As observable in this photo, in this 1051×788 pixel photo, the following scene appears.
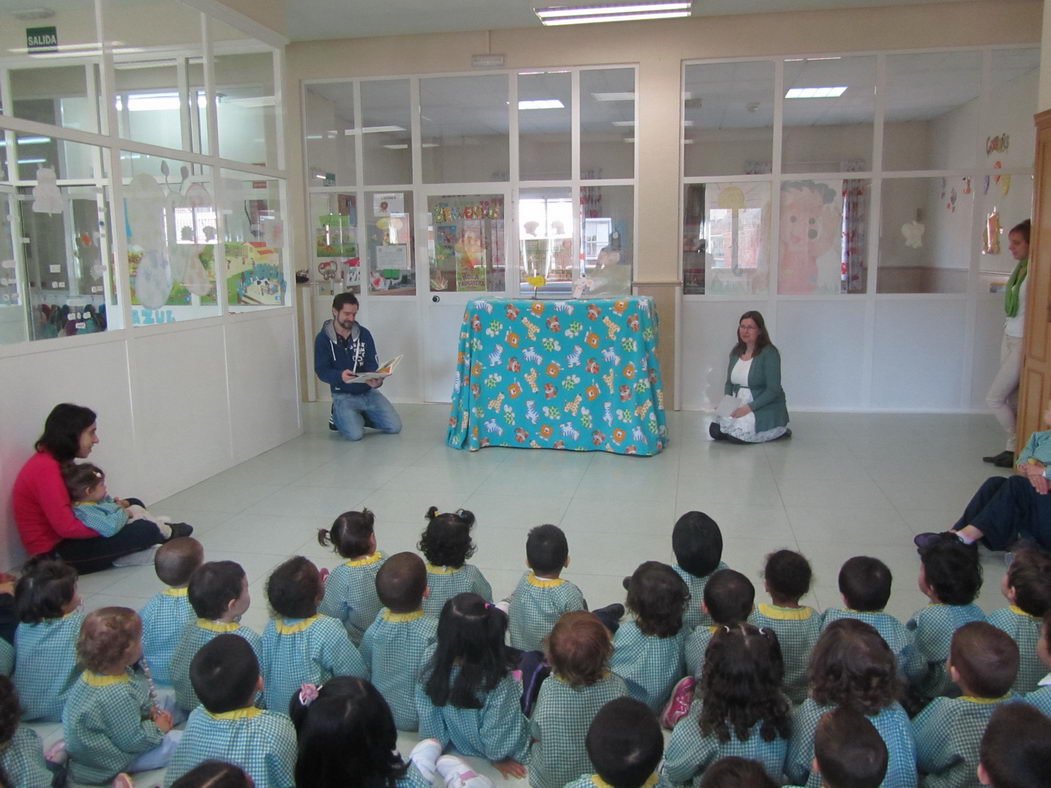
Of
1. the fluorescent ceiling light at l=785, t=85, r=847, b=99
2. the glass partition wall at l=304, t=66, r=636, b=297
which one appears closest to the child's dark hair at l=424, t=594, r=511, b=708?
the glass partition wall at l=304, t=66, r=636, b=297

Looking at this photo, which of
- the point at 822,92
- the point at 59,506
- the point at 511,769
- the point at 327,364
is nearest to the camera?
the point at 511,769

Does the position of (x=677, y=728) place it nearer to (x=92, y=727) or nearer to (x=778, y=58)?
(x=92, y=727)

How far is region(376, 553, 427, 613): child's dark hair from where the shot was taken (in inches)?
95.6

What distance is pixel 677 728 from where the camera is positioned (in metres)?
2.02

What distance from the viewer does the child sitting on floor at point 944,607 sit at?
2.47m

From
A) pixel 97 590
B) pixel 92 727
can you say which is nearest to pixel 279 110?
pixel 97 590

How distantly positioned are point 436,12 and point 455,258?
208 cm

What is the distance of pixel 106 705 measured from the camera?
221 cm

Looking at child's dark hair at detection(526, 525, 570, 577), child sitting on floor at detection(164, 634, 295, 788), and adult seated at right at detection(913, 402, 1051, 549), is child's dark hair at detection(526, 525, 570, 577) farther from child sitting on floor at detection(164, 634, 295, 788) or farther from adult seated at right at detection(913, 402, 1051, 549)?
adult seated at right at detection(913, 402, 1051, 549)

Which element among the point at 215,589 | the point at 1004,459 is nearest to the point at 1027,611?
the point at 215,589

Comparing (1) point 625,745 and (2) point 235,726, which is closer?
(1) point 625,745

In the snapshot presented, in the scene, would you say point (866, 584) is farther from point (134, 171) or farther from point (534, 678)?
point (134, 171)

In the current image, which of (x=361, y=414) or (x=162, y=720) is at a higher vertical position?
(x=361, y=414)

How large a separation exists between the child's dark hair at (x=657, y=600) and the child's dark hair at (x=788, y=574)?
28cm
